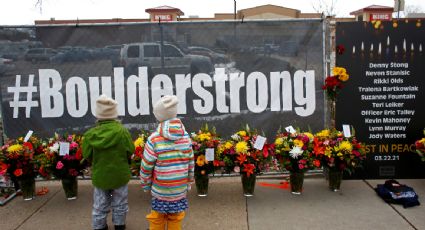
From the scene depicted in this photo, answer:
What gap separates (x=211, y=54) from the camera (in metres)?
5.86

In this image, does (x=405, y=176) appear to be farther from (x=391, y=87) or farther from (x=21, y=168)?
(x=21, y=168)

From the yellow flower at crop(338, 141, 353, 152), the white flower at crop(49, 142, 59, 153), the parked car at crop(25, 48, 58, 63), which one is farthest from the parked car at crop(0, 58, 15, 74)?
the yellow flower at crop(338, 141, 353, 152)

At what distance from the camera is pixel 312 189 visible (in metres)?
5.54

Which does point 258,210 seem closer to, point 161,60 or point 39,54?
point 161,60

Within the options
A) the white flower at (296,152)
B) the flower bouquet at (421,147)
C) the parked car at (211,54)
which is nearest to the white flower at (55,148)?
the parked car at (211,54)

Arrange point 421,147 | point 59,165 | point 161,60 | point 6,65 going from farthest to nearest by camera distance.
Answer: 1. point 6,65
2. point 161,60
3. point 421,147
4. point 59,165

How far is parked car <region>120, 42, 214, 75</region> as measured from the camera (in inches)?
230

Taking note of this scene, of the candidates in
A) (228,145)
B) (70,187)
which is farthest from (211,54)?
(70,187)

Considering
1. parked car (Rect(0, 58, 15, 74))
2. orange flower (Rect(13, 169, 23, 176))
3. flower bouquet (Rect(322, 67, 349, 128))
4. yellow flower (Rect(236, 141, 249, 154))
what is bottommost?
orange flower (Rect(13, 169, 23, 176))

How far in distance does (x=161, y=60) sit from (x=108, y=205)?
2250mm

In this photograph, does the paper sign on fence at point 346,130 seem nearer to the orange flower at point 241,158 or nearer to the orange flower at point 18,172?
the orange flower at point 241,158

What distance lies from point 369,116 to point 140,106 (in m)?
3.04

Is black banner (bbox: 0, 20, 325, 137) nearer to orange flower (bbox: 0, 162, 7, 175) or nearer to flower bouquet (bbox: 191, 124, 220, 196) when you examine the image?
flower bouquet (bbox: 191, 124, 220, 196)

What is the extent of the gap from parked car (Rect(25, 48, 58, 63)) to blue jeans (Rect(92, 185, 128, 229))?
2.46 m
